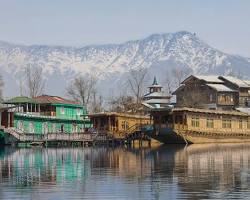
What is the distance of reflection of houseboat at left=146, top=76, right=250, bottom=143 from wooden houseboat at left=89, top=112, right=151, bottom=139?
448cm

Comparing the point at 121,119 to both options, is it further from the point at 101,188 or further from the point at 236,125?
the point at 101,188

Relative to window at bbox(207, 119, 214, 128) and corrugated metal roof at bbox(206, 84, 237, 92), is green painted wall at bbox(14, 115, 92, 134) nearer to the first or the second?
window at bbox(207, 119, 214, 128)

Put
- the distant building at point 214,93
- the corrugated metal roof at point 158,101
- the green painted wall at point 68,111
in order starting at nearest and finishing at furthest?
the green painted wall at point 68,111 → the distant building at point 214,93 → the corrugated metal roof at point 158,101

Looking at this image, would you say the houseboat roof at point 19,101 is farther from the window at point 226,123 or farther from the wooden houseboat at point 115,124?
the window at point 226,123

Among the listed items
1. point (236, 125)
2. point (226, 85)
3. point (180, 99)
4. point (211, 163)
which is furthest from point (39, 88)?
point (211, 163)

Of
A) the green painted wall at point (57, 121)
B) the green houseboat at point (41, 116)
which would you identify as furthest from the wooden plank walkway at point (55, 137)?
the green painted wall at point (57, 121)

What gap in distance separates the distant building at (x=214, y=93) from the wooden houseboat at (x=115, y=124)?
27.2m

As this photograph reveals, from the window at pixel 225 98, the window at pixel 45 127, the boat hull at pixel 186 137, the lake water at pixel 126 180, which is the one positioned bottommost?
the lake water at pixel 126 180

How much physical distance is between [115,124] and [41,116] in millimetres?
10646

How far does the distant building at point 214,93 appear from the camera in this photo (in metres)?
121

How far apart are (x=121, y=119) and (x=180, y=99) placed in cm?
3537

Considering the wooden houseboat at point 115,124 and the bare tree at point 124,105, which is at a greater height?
the bare tree at point 124,105

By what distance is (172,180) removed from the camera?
113 feet

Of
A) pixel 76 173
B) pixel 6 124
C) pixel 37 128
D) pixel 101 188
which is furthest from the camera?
pixel 37 128
